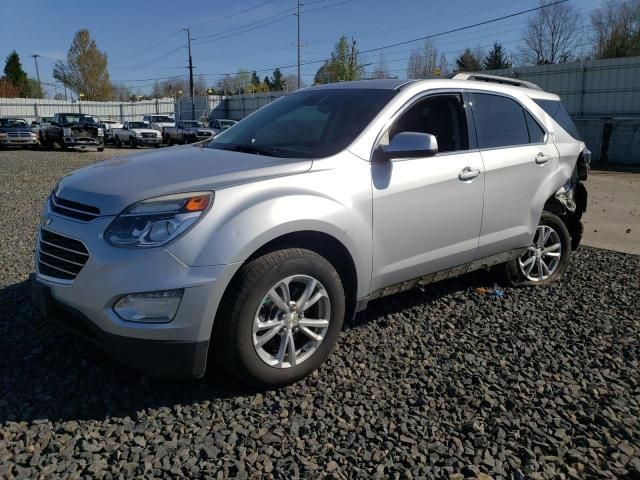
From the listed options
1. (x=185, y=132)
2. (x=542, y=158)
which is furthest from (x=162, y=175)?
(x=185, y=132)

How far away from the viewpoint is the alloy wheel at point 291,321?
3010mm

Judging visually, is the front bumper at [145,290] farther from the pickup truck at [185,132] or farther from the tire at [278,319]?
the pickup truck at [185,132]

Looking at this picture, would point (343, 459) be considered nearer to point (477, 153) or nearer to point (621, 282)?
point (477, 153)

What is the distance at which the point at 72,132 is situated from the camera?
25.2 m

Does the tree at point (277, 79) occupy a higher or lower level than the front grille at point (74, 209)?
higher

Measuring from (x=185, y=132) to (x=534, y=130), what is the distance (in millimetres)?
28360

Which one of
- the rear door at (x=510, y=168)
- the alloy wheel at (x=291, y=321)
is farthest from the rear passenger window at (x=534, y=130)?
the alloy wheel at (x=291, y=321)

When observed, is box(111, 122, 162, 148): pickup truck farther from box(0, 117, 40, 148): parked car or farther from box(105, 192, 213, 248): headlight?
box(105, 192, 213, 248): headlight

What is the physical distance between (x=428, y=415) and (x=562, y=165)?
2.99 metres

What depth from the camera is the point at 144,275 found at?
2.64 meters

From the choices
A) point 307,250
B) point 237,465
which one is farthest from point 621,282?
point 237,465

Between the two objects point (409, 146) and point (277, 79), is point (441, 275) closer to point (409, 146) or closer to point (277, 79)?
point (409, 146)

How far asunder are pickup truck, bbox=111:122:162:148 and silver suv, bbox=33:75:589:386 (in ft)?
89.9

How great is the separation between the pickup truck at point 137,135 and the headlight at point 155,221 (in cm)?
2891
